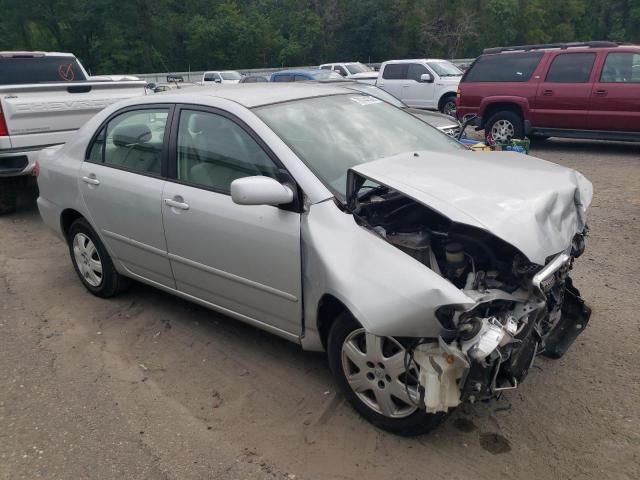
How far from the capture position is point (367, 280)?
2.74 metres

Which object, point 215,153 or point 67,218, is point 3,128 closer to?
point 67,218

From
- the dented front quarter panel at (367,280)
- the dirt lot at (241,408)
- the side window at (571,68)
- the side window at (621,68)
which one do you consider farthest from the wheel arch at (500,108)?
the dented front quarter panel at (367,280)

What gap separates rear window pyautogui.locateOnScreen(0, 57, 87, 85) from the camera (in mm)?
7840

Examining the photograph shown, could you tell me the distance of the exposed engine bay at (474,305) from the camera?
255 cm

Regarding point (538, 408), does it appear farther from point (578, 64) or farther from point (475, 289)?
point (578, 64)

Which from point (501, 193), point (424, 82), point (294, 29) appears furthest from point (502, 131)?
point (294, 29)

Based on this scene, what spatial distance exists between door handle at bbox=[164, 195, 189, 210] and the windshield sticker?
6070 mm

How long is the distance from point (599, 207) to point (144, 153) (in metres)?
5.39

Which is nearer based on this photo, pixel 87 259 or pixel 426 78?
pixel 87 259

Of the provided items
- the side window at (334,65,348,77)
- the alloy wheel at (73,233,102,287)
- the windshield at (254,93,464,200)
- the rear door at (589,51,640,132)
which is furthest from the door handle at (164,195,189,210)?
the side window at (334,65,348,77)

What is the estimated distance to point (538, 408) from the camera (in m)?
3.16

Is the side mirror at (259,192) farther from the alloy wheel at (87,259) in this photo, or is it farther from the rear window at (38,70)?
the rear window at (38,70)

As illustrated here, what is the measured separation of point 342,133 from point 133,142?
165cm

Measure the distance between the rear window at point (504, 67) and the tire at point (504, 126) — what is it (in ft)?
2.21
